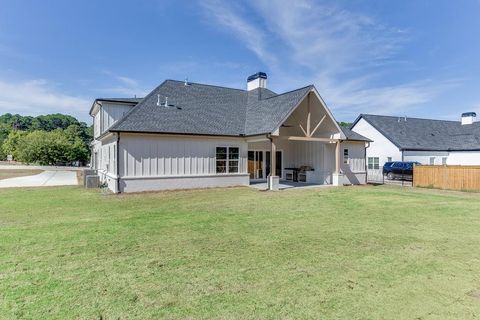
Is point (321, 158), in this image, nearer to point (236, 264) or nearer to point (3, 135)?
point (236, 264)

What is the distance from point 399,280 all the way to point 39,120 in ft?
459

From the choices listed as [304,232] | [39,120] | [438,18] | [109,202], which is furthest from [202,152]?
[39,120]

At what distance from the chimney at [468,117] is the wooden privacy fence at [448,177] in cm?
2206

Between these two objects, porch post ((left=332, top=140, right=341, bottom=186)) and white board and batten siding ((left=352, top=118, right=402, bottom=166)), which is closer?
porch post ((left=332, top=140, right=341, bottom=186))

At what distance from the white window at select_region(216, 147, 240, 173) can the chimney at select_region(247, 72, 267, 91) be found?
736 cm

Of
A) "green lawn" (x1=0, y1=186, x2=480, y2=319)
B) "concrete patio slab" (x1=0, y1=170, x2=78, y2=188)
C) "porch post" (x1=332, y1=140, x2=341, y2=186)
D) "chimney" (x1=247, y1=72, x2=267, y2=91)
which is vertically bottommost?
"green lawn" (x1=0, y1=186, x2=480, y2=319)

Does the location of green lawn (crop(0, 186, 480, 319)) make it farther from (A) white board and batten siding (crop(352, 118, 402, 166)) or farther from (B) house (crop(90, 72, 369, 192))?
(A) white board and batten siding (crop(352, 118, 402, 166))

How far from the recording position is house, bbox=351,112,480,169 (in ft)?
98.1

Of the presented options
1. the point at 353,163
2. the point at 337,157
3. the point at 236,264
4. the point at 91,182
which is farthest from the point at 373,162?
the point at 236,264

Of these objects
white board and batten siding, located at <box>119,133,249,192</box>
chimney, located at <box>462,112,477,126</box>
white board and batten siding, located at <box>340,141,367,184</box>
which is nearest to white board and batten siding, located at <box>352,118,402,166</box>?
white board and batten siding, located at <box>340,141,367,184</box>

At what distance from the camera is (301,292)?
4.14m

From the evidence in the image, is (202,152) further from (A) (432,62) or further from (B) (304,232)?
(A) (432,62)

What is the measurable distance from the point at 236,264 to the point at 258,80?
19637 mm

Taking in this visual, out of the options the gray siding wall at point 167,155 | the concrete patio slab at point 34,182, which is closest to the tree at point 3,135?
the concrete patio slab at point 34,182
